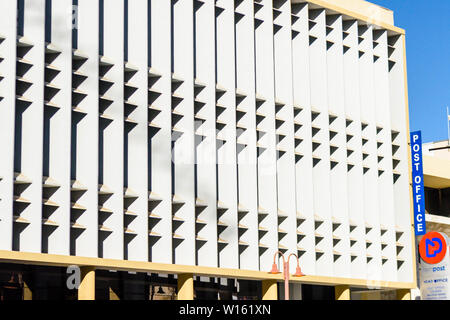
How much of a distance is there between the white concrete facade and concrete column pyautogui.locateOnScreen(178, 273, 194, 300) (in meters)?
0.88

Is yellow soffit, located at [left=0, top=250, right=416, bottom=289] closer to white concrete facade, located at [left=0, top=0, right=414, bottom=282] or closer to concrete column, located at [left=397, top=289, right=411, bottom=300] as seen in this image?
white concrete facade, located at [left=0, top=0, right=414, bottom=282]

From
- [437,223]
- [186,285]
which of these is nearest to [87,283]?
[186,285]

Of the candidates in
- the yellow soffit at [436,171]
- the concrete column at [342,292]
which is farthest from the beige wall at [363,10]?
the concrete column at [342,292]

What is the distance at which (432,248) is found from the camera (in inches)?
2147

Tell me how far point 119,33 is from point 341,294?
18970 mm

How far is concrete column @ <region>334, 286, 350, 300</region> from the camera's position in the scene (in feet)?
161

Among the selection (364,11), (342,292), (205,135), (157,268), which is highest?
(364,11)

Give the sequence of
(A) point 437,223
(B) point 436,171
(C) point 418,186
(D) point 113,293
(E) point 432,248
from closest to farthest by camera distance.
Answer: (D) point 113,293 < (C) point 418,186 < (E) point 432,248 < (A) point 437,223 < (B) point 436,171

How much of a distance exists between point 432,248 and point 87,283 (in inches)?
951

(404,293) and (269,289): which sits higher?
(404,293)

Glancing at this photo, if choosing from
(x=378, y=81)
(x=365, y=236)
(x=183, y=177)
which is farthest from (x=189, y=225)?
(x=378, y=81)

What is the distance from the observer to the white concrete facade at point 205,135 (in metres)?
36.6

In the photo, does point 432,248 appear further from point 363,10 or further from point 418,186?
point 363,10

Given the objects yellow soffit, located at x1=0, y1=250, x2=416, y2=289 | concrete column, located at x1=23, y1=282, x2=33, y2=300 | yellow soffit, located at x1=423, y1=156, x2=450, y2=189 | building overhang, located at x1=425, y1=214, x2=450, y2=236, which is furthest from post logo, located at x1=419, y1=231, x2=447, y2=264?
concrete column, located at x1=23, y1=282, x2=33, y2=300
